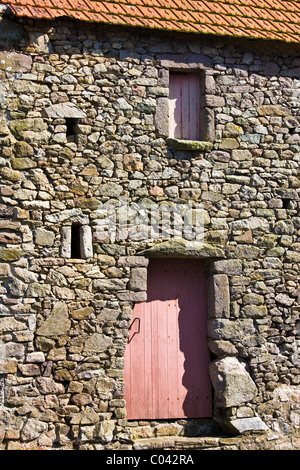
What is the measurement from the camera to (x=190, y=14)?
8133 millimetres

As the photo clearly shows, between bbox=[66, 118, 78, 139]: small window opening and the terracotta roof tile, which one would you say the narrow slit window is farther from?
bbox=[66, 118, 78, 139]: small window opening

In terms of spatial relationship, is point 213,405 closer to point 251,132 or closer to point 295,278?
point 295,278

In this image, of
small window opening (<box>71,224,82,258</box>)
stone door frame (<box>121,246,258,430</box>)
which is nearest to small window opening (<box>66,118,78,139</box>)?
small window opening (<box>71,224,82,258</box>)

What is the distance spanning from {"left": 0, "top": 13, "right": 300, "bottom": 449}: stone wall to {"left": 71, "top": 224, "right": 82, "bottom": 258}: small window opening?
55 millimetres

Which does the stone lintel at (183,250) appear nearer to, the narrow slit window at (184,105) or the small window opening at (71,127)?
the narrow slit window at (184,105)

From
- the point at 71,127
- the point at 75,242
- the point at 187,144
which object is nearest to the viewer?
the point at 75,242

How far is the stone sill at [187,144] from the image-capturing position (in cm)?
782

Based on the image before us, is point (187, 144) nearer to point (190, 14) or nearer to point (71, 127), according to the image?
point (71, 127)

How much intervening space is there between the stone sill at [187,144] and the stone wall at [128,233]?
28 millimetres

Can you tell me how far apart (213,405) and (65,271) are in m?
2.47

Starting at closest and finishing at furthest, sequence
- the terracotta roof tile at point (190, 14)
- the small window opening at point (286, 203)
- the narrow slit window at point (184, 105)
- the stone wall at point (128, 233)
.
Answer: the stone wall at point (128, 233) < the terracotta roof tile at point (190, 14) < the narrow slit window at point (184, 105) < the small window opening at point (286, 203)

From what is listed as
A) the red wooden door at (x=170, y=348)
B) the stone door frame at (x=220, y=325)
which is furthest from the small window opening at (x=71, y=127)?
the red wooden door at (x=170, y=348)

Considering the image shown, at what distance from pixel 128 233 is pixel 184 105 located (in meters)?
1.83

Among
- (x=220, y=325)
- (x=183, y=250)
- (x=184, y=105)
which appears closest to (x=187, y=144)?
(x=184, y=105)
